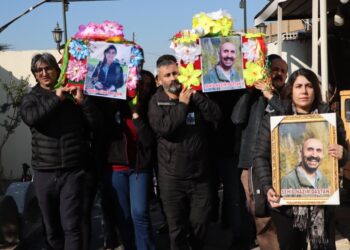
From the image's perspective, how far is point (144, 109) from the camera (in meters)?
4.34

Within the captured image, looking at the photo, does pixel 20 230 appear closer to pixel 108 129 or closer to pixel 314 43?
pixel 108 129

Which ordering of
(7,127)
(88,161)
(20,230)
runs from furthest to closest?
(7,127) < (20,230) < (88,161)

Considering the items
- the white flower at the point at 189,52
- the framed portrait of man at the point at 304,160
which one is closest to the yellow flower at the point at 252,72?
the white flower at the point at 189,52

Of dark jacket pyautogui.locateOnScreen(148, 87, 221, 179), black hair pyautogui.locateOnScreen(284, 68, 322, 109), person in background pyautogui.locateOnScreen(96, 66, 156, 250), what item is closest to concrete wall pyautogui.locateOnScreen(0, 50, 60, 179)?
person in background pyautogui.locateOnScreen(96, 66, 156, 250)

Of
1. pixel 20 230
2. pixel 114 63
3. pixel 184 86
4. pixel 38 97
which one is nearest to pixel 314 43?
pixel 184 86

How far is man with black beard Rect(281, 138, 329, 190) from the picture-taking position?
316 cm

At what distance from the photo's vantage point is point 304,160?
3.19 m

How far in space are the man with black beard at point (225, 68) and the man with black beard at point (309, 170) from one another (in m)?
1.07

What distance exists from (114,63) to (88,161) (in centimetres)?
91

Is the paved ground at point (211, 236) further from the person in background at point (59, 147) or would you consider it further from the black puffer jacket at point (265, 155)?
the black puffer jacket at point (265, 155)

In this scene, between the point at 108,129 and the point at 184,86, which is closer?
the point at 184,86

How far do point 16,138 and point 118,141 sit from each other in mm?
6786

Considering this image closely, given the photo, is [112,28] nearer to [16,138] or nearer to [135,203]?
[135,203]

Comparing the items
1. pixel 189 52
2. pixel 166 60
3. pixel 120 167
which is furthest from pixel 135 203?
pixel 189 52
